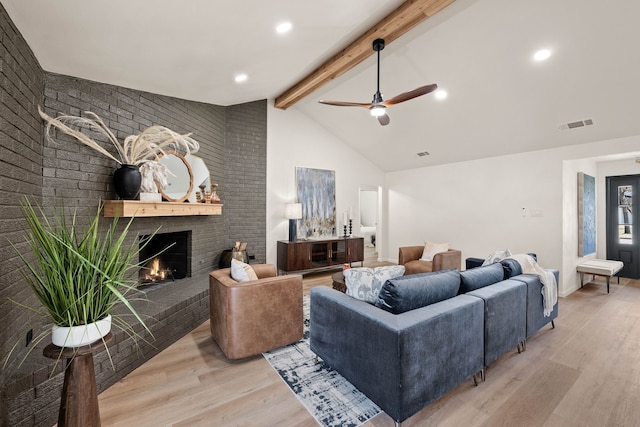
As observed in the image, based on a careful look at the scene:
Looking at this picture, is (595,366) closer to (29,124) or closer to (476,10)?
(476,10)

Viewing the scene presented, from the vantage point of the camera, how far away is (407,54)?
11.4 ft

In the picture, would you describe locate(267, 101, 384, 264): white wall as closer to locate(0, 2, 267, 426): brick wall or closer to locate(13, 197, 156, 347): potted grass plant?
locate(0, 2, 267, 426): brick wall

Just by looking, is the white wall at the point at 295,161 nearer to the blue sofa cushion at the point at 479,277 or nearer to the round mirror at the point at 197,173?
the round mirror at the point at 197,173

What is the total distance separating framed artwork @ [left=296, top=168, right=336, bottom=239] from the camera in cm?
568

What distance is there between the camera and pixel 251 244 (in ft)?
16.5

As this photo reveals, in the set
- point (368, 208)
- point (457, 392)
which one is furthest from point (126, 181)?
point (368, 208)

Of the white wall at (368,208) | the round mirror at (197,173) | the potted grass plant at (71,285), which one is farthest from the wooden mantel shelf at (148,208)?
the white wall at (368,208)

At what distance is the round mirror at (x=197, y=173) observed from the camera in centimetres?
373

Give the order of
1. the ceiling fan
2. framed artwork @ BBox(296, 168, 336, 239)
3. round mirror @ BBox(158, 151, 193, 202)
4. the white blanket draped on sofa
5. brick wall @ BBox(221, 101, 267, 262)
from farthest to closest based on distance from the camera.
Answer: framed artwork @ BBox(296, 168, 336, 239), brick wall @ BBox(221, 101, 267, 262), round mirror @ BBox(158, 151, 193, 202), the white blanket draped on sofa, the ceiling fan

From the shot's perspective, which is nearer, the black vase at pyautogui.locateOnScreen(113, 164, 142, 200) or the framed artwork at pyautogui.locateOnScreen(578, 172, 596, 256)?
the black vase at pyautogui.locateOnScreen(113, 164, 142, 200)

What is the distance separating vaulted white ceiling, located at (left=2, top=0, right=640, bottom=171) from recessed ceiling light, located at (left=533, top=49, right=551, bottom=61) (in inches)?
2.1

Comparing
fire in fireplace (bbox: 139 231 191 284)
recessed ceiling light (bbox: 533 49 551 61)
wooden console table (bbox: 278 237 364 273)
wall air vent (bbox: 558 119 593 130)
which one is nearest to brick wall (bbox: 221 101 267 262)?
wooden console table (bbox: 278 237 364 273)

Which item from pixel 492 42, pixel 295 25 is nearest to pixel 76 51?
pixel 295 25

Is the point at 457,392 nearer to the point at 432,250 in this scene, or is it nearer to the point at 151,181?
the point at 432,250
